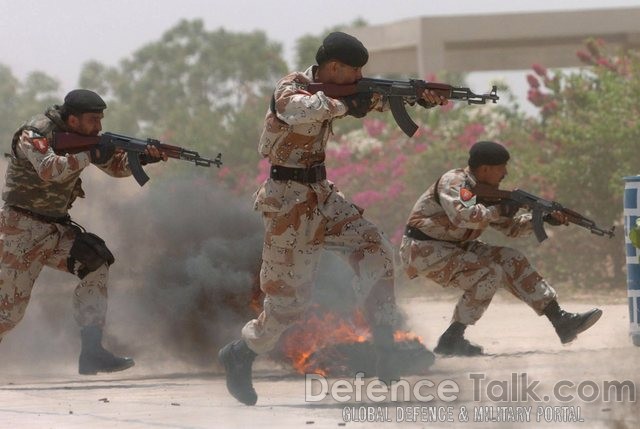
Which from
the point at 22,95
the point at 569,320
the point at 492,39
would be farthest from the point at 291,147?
the point at 22,95

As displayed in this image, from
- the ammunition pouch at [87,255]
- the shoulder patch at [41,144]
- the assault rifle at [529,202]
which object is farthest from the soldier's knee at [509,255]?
the shoulder patch at [41,144]

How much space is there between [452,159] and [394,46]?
11607 millimetres

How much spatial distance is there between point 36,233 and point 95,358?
784 millimetres

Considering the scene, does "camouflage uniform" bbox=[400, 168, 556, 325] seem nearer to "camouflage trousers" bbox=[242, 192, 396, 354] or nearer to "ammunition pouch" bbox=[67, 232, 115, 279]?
"camouflage trousers" bbox=[242, 192, 396, 354]

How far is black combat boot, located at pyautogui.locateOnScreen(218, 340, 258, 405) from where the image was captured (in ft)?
23.7

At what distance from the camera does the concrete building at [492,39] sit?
27.3 m

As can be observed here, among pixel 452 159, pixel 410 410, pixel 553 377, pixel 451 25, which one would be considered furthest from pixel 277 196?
pixel 451 25

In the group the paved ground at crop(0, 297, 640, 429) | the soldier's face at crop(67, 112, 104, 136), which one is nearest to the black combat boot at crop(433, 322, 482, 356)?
the paved ground at crop(0, 297, 640, 429)

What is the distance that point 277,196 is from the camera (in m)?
7.13

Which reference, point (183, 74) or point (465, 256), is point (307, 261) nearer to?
point (465, 256)

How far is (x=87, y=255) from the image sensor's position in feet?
27.0

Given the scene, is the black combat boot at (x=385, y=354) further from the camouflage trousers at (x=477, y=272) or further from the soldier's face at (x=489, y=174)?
the soldier's face at (x=489, y=174)

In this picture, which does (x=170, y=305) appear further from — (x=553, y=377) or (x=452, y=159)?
(x=452, y=159)

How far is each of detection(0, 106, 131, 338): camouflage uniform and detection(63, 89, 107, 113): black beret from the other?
106 mm
